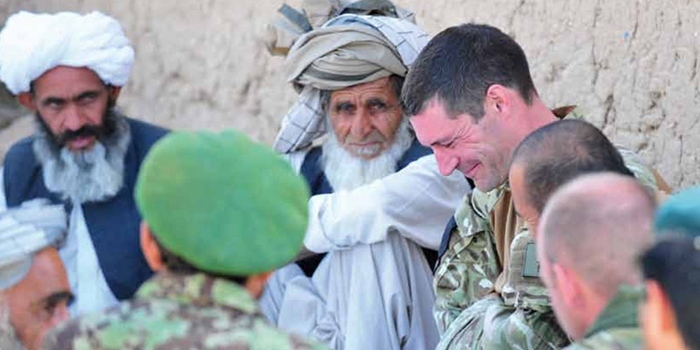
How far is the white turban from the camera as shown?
5.19m

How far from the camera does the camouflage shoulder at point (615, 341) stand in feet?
9.44

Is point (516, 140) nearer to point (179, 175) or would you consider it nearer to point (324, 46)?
point (324, 46)

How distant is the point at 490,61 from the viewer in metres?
4.95

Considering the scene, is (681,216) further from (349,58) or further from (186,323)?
(349,58)

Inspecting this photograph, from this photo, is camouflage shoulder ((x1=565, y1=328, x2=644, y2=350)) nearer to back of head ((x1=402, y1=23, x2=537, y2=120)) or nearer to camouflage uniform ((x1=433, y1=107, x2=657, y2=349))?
camouflage uniform ((x1=433, y1=107, x2=657, y2=349))

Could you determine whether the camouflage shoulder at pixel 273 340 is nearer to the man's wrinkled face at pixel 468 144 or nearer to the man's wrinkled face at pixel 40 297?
the man's wrinkled face at pixel 40 297

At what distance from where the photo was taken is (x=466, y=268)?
502cm

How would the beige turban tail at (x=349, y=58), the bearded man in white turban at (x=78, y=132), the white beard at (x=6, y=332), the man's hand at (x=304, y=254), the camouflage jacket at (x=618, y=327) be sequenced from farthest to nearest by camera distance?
the beige turban tail at (x=349, y=58)
the man's hand at (x=304, y=254)
the bearded man in white turban at (x=78, y=132)
the white beard at (x=6, y=332)
the camouflage jacket at (x=618, y=327)

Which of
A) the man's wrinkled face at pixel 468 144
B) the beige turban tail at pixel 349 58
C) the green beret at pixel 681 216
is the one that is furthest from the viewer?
the beige turban tail at pixel 349 58

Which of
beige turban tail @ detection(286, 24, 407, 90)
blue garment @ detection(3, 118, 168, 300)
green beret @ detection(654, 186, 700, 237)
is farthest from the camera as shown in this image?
beige turban tail @ detection(286, 24, 407, 90)

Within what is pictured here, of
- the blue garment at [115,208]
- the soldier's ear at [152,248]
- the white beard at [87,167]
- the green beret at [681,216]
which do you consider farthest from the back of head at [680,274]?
the white beard at [87,167]

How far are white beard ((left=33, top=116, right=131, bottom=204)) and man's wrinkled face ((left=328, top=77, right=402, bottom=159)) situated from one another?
0.99 meters

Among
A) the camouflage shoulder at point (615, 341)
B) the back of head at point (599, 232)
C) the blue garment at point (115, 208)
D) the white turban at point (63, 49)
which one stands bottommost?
the blue garment at point (115, 208)

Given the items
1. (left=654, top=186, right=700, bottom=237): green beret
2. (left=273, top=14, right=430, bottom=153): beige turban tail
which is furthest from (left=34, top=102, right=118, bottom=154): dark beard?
(left=654, top=186, right=700, bottom=237): green beret
